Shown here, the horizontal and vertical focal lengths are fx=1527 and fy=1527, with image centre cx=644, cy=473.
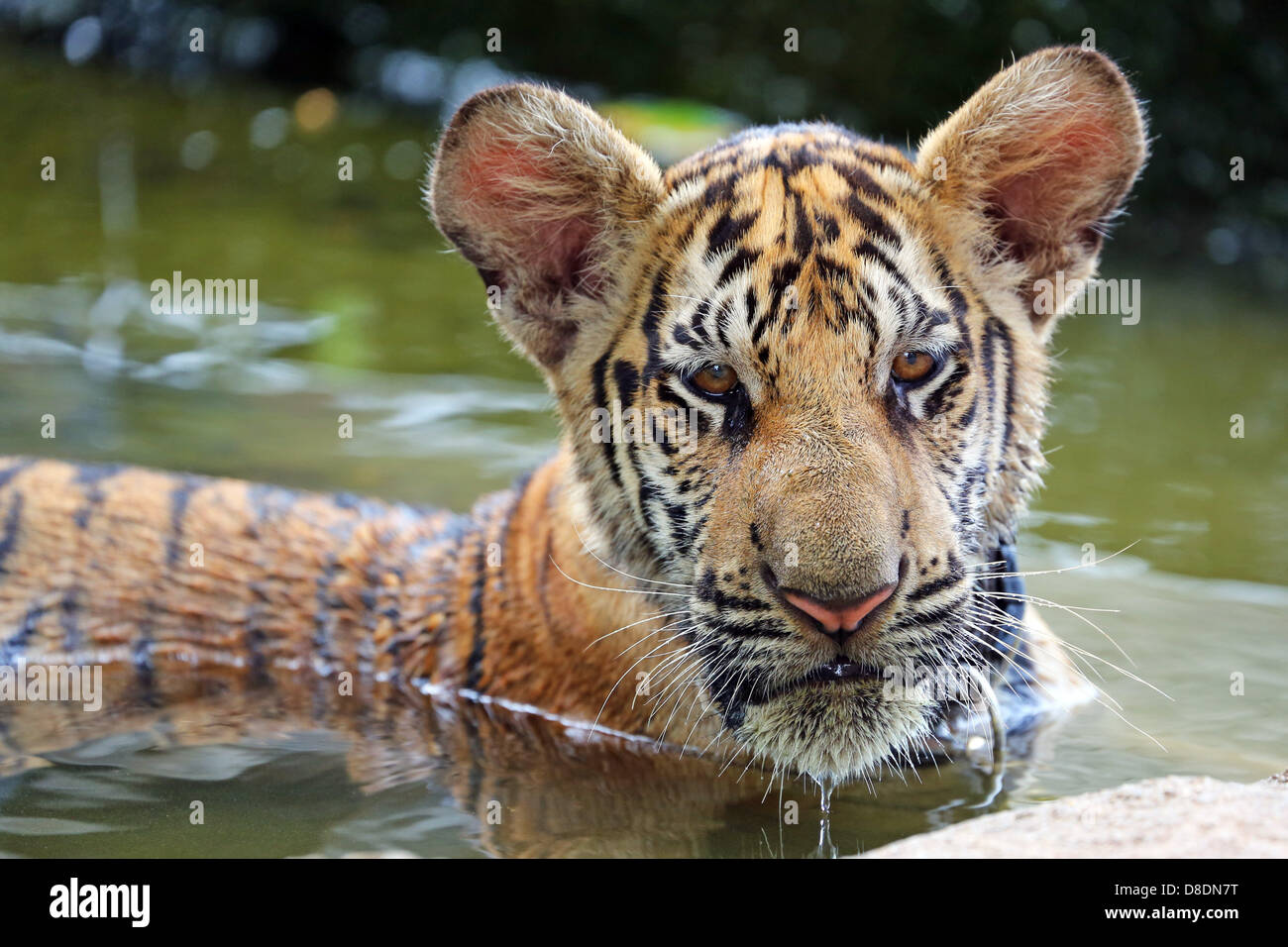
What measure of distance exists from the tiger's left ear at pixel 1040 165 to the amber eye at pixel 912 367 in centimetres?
39

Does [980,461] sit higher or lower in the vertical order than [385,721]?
higher

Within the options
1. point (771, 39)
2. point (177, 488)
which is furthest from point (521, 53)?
point (177, 488)

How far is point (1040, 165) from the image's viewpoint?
10.3 feet

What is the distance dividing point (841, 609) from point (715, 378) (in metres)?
0.57

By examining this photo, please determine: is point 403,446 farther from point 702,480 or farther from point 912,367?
point 912,367

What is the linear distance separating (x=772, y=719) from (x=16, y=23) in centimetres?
1222

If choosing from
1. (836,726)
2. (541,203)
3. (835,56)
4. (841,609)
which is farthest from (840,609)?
(835,56)

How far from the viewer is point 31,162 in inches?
389

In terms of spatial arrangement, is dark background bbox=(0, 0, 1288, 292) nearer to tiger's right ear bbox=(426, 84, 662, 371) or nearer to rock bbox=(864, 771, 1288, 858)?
tiger's right ear bbox=(426, 84, 662, 371)

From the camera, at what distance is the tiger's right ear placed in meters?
3.08

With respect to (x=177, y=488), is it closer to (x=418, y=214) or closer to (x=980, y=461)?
(x=980, y=461)

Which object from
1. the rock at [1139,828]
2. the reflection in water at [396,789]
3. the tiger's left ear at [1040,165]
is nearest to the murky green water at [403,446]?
the reflection in water at [396,789]

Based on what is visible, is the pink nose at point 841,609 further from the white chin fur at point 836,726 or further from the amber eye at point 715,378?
the amber eye at point 715,378

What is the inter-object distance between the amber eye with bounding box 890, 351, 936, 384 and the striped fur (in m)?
0.01
